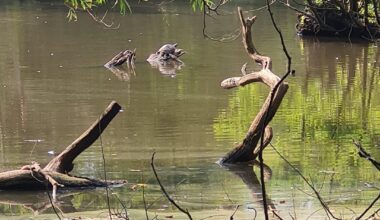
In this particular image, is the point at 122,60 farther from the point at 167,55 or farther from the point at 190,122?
the point at 190,122

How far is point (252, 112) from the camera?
498 inches

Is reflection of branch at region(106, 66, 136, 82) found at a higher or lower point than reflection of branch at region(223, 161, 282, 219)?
higher

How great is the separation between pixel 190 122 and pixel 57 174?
168 inches

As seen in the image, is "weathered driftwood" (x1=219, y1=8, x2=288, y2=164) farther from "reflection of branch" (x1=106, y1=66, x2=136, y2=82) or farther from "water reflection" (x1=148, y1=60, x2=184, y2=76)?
"water reflection" (x1=148, y1=60, x2=184, y2=76)

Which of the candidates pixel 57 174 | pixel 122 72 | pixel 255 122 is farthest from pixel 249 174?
pixel 122 72

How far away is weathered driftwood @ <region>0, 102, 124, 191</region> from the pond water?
4.0 inches

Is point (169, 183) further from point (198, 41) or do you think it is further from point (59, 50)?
point (198, 41)

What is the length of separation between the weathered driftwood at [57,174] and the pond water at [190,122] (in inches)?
4.0

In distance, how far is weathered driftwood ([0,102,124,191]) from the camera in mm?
7523

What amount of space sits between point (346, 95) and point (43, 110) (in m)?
4.98

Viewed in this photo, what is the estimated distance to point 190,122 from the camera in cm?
1186

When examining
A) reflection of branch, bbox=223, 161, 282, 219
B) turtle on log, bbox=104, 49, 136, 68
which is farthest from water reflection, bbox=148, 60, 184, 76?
reflection of branch, bbox=223, 161, 282, 219

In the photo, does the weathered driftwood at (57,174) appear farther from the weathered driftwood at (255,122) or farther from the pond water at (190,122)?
the weathered driftwood at (255,122)

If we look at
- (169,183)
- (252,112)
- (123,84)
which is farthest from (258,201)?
(123,84)
